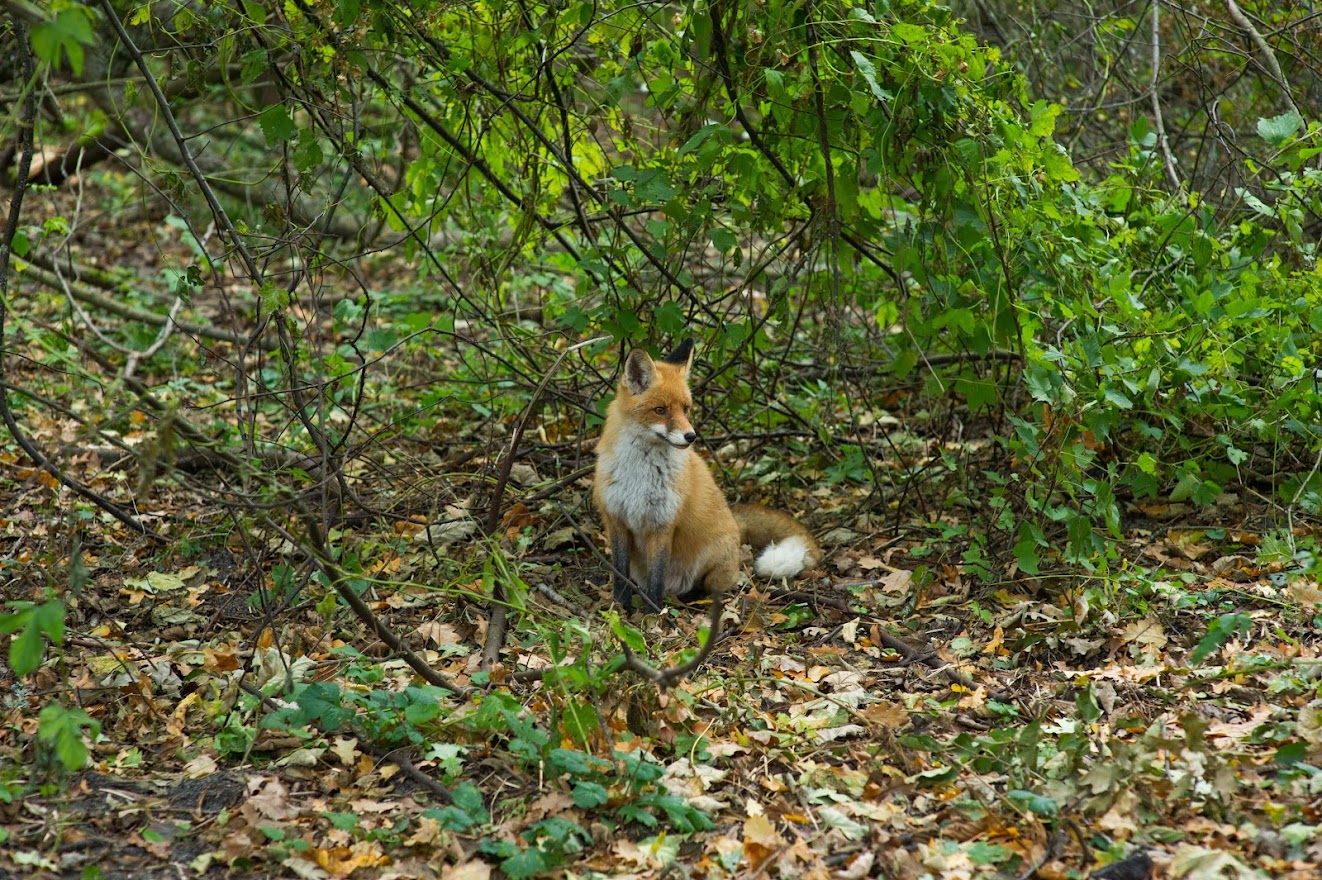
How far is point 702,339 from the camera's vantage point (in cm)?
745

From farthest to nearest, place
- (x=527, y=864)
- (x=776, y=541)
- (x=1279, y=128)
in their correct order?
(x=776, y=541)
(x=1279, y=128)
(x=527, y=864)

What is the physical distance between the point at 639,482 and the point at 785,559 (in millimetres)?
938

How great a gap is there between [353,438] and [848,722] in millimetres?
→ 4668

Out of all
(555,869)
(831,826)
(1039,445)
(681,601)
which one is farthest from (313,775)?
(1039,445)

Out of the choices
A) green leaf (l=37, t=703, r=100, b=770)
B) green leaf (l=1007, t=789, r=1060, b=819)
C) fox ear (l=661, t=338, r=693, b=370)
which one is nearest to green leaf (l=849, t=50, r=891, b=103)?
fox ear (l=661, t=338, r=693, b=370)

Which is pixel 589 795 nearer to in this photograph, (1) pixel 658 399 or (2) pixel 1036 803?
(2) pixel 1036 803

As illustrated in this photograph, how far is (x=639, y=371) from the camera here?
633cm

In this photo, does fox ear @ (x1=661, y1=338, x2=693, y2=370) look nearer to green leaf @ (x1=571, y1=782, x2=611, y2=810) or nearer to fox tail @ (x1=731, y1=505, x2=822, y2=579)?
fox tail @ (x1=731, y1=505, x2=822, y2=579)

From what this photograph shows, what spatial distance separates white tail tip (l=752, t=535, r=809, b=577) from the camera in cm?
646

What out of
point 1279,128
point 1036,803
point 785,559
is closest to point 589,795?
point 1036,803

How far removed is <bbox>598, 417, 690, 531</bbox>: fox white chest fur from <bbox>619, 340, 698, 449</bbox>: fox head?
0.10 metres

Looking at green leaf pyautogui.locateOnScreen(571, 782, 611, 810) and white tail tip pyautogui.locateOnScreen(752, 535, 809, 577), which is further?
white tail tip pyautogui.locateOnScreen(752, 535, 809, 577)

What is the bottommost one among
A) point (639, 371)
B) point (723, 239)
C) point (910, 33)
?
point (639, 371)

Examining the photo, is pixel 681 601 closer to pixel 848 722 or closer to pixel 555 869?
pixel 848 722
